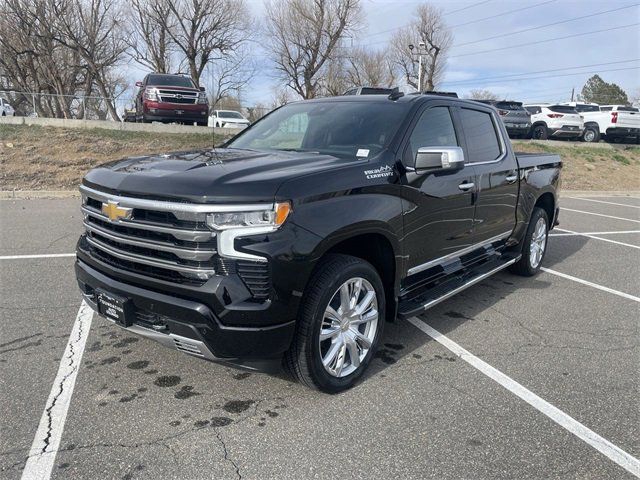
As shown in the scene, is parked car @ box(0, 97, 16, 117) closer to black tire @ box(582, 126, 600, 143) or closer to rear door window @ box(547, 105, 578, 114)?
rear door window @ box(547, 105, 578, 114)

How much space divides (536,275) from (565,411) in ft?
11.3

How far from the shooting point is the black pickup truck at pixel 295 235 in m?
2.74

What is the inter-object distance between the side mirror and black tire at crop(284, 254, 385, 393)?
92 centimetres

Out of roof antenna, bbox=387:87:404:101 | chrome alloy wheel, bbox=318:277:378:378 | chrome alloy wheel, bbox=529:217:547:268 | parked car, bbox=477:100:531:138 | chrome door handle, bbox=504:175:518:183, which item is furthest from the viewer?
parked car, bbox=477:100:531:138

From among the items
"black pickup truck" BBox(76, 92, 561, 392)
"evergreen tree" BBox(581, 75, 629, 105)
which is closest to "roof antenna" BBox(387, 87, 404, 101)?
"black pickup truck" BBox(76, 92, 561, 392)

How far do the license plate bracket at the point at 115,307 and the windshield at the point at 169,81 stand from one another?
613 inches

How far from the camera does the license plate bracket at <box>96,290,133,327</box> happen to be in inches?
117

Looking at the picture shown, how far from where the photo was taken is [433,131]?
13.8ft

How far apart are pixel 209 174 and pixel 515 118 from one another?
21.6 m

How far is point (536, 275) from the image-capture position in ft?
20.9

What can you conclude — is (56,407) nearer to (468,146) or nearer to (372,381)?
(372,381)

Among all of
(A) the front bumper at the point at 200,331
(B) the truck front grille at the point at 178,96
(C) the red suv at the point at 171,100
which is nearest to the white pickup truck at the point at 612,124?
(C) the red suv at the point at 171,100

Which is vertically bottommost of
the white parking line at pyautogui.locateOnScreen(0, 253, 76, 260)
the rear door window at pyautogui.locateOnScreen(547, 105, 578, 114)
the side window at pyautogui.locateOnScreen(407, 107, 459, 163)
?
the white parking line at pyautogui.locateOnScreen(0, 253, 76, 260)

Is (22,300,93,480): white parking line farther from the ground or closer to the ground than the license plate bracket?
closer to the ground
